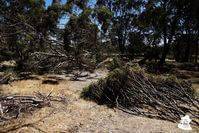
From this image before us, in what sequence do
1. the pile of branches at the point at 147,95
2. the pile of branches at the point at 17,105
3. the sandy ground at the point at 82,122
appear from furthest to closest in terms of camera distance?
the pile of branches at the point at 147,95 < the pile of branches at the point at 17,105 < the sandy ground at the point at 82,122

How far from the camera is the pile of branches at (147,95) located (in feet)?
21.5

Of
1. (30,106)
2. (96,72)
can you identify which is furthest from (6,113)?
(96,72)

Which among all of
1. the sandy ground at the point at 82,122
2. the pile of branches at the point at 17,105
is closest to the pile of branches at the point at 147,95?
the sandy ground at the point at 82,122

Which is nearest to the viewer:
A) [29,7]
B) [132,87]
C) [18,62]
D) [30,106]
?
[30,106]

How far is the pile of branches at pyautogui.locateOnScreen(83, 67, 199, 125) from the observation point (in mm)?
6540

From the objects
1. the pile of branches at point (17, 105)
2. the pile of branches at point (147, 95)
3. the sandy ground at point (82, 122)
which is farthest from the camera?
the pile of branches at point (147, 95)

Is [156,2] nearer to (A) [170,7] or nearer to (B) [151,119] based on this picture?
(A) [170,7]

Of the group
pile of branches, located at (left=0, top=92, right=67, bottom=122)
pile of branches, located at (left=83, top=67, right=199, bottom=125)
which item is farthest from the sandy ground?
pile of branches, located at (left=83, top=67, right=199, bottom=125)

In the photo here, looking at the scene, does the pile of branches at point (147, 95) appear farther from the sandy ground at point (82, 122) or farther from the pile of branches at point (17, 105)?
the pile of branches at point (17, 105)

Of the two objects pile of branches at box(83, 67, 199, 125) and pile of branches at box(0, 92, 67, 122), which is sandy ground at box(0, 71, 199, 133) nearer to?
pile of branches at box(0, 92, 67, 122)

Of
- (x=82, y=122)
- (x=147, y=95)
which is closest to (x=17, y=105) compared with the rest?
(x=82, y=122)

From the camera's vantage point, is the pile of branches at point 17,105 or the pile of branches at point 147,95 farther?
the pile of branches at point 147,95

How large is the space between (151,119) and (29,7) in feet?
54.3

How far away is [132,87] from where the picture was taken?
24.4ft
